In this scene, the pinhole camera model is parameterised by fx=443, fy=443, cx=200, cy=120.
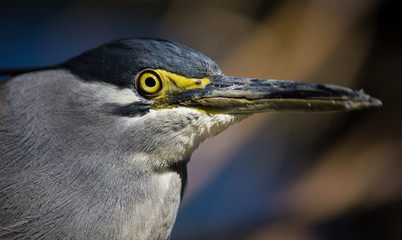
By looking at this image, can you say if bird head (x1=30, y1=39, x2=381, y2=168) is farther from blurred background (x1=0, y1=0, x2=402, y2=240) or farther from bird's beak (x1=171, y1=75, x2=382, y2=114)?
blurred background (x1=0, y1=0, x2=402, y2=240)

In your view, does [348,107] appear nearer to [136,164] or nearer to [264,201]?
[136,164]

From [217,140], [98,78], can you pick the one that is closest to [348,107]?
[98,78]

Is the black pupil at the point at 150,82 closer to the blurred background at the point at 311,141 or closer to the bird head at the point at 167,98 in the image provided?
the bird head at the point at 167,98

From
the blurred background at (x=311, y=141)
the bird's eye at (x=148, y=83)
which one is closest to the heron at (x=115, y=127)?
the bird's eye at (x=148, y=83)

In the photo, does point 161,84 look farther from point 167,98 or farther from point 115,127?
point 115,127

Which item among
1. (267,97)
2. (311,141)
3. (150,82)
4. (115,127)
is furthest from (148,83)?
(311,141)

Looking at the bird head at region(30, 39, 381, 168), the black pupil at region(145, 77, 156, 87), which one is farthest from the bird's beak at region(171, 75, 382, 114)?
the black pupil at region(145, 77, 156, 87)
